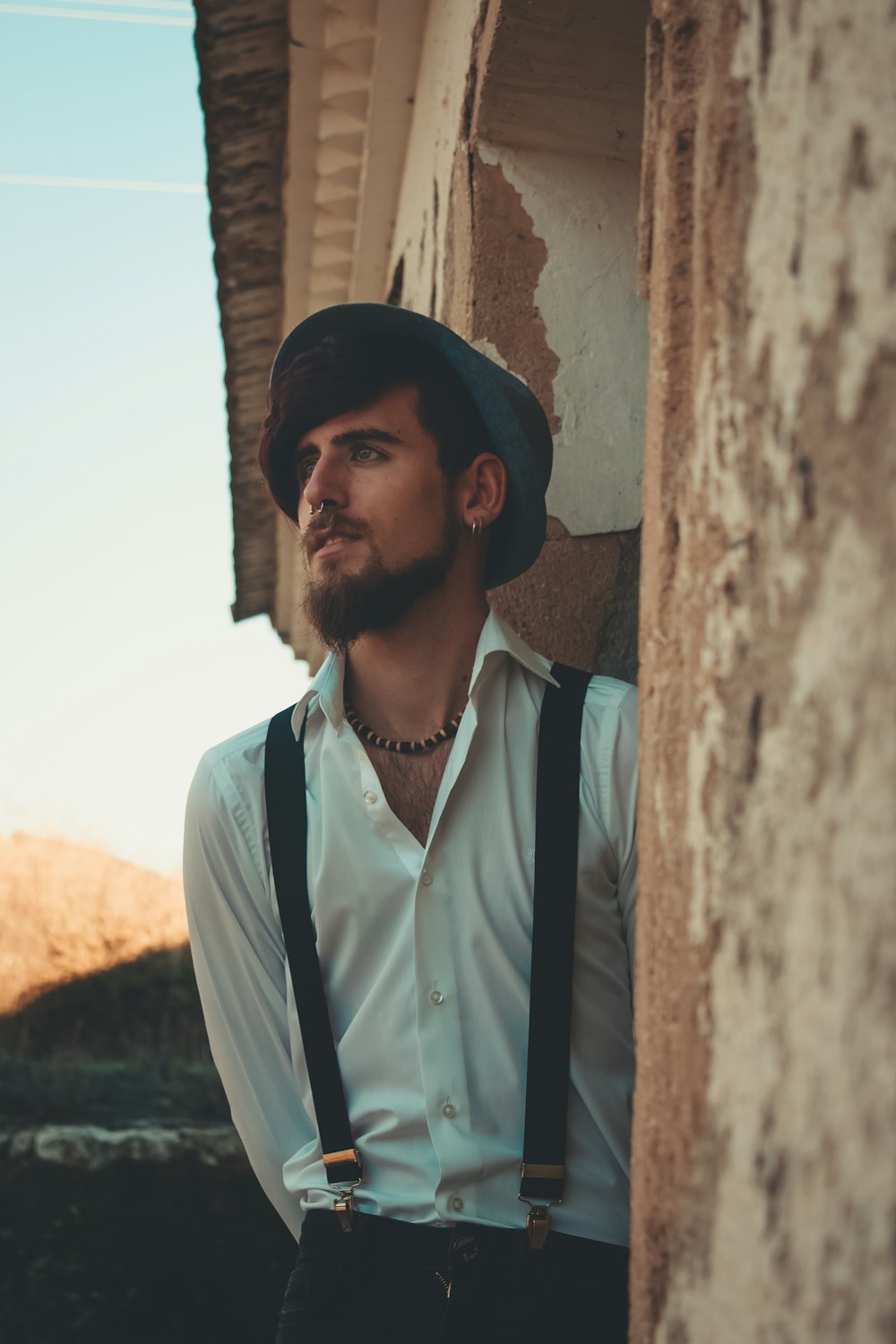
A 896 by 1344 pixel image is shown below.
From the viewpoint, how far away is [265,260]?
396 cm

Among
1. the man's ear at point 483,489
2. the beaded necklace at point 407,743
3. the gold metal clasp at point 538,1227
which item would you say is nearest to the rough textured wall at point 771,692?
the gold metal clasp at point 538,1227

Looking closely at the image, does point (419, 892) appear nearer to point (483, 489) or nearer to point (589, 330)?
point (483, 489)

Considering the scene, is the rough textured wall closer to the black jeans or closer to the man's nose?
the black jeans

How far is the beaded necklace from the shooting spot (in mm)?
1661

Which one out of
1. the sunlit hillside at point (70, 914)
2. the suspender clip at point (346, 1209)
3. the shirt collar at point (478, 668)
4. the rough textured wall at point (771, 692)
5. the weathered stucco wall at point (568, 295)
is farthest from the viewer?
the sunlit hillside at point (70, 914)

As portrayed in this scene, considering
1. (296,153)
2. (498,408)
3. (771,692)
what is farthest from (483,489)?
(296,153)

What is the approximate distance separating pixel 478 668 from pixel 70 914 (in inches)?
184

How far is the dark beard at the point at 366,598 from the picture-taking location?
66.1 inches

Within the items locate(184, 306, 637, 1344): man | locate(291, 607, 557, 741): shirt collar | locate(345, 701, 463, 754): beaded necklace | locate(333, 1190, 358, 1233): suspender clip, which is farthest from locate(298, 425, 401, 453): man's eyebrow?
locate(333, 1190, 358, 1233): suspender clip

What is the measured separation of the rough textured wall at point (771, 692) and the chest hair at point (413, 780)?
0.79 metres

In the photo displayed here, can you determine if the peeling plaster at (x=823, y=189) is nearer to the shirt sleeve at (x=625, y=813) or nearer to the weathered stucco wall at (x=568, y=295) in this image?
the shirt sleeve at (x=625, y=813)

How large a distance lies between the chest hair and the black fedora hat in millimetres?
362

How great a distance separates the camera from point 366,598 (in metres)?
1.68

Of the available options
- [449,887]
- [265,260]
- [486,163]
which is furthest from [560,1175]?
[265,260]
